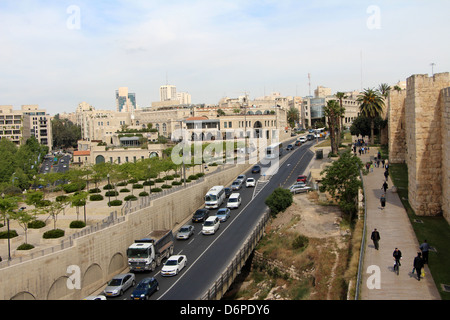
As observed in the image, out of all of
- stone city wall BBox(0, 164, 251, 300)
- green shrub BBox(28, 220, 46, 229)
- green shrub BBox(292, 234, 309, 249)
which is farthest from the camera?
green shrub BBox(292, 234, 309, 249)

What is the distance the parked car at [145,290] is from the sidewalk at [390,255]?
13.0 m

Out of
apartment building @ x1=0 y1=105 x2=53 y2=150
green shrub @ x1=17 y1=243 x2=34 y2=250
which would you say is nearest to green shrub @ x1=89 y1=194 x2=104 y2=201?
green shrub @ x1=17 y1=243 x2=34 y2=250

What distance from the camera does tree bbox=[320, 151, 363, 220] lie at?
114ft

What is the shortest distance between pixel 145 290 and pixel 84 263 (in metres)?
5.81

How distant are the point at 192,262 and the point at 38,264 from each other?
11336 millimetres

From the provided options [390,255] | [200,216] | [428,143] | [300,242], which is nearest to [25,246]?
[200,216]

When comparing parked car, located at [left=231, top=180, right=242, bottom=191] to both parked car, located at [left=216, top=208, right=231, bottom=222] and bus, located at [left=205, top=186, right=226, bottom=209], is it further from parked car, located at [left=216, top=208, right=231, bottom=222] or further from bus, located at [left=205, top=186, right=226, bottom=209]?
parked car, located at [left=216, top=208, right=231, bottom=222]

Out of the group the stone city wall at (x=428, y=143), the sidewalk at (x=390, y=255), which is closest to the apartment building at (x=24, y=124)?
the sidewalk at (x=390, y=255)

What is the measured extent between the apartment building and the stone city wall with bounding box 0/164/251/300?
10310 centimetres

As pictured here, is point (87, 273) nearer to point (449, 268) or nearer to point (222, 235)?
point (222, 235)

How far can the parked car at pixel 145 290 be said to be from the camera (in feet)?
80.3

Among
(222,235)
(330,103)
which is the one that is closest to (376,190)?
(222,235)

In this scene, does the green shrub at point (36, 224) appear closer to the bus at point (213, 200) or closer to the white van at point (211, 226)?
the white van at point (211, 226)

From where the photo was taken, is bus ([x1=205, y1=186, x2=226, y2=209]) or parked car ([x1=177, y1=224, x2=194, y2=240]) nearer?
parked car ([x1=177, y1=224, x2=194, y2=240])
